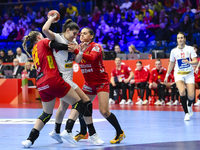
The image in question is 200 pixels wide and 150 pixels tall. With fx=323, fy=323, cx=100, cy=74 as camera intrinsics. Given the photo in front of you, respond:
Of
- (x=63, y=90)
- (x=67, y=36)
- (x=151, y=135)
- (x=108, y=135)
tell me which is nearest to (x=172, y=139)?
(x=151, y=135)

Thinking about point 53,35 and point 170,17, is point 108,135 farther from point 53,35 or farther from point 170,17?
point 170,17

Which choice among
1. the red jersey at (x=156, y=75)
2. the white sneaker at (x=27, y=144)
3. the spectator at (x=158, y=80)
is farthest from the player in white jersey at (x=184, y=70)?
the red jersey at (x=156, y=75)

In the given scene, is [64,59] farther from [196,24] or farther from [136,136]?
[196,24]

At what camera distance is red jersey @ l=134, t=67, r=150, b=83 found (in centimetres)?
1172

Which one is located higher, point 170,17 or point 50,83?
point 170,17

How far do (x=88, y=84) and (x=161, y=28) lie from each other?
10567 mm

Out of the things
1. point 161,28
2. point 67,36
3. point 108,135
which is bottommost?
point 108,135

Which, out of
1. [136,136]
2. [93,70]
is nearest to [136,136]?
[136,136]

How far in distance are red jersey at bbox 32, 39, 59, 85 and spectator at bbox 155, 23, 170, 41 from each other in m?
10.8

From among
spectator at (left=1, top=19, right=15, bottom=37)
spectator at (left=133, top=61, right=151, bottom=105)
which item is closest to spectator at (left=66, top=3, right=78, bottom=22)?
spectator at (left=1, top=19, right=15, bottom=37)

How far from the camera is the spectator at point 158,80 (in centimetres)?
1114

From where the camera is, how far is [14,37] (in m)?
18.0

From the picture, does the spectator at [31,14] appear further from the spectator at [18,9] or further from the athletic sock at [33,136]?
the athletic sock at [33,136]

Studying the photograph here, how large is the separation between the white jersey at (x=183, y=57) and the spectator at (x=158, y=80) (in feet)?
13.1
